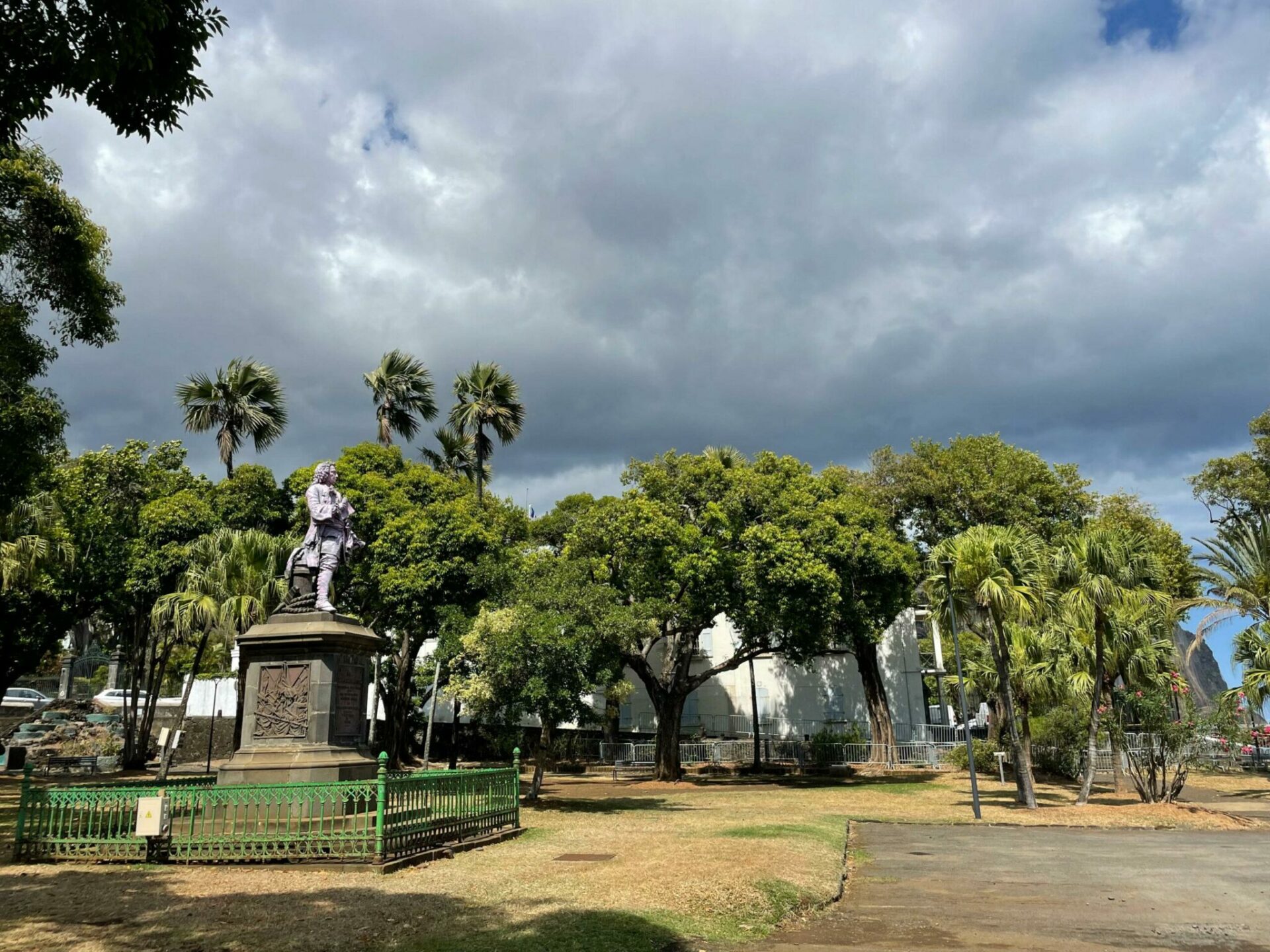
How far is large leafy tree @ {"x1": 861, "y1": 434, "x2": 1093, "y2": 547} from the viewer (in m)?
37.2

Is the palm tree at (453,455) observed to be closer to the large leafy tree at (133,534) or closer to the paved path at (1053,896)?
the large leafy tree at (133,534)

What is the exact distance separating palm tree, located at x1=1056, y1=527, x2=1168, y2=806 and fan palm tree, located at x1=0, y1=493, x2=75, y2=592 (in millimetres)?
26166

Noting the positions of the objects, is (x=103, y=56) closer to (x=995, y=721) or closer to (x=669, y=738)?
(x=669, y=738)

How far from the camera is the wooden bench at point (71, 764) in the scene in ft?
97.7

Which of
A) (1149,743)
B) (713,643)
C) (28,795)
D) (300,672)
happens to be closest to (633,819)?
(300,672)

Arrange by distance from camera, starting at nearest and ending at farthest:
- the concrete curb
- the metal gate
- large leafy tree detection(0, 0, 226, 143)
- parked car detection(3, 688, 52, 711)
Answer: large leafy tree detection(0, 0, 226, 143) < the concrete curb < parked car detection(3, 688, 52, 711) < the metal gate

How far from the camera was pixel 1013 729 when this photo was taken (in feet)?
72.8

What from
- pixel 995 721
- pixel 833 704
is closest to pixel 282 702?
pixel 995 721

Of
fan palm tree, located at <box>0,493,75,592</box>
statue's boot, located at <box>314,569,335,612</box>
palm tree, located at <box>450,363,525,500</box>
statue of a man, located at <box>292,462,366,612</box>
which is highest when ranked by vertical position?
palm tree, located at <box>450,363,525,500</box>

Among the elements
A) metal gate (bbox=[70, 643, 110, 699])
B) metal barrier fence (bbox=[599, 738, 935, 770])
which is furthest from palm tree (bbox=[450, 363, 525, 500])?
metal gate (bbox=[70, 643, 110, 699])

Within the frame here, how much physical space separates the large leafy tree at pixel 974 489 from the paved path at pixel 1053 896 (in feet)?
69.8

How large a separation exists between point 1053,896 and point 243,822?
10896 mm

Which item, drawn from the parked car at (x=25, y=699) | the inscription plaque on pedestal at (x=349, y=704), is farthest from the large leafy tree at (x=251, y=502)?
the parked car at (x=25, y=699)

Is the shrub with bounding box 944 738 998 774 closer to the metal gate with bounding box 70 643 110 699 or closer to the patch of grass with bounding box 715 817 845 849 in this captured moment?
the patch of grass with bounding box 715 817 845 849
